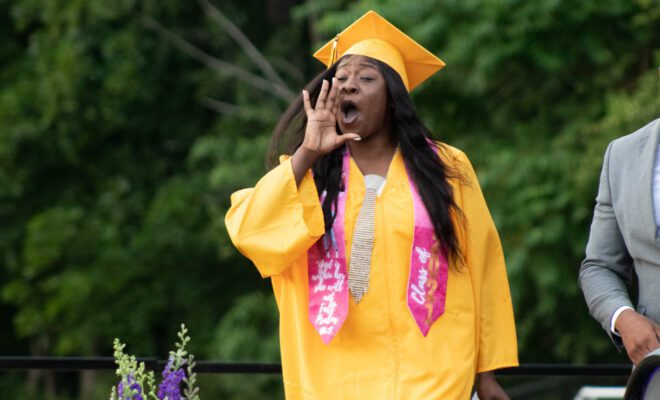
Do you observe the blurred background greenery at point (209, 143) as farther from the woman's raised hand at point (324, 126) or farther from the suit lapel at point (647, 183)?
the woman's raised hand at point (324, 126)

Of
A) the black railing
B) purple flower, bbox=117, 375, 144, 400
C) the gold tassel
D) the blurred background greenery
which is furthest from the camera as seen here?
the blurred background greenery

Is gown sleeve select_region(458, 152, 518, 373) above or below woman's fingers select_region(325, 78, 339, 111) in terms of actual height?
below

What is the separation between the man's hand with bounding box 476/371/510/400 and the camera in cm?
391

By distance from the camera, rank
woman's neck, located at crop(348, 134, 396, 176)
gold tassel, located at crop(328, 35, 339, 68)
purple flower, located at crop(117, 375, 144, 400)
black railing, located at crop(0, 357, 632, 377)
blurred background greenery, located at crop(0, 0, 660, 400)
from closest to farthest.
A: purple flower, located at crop(117, 375, 144, 400), woman's neck, located at crop(348, 134, 396, 176), gold tassel, located at crop(328, 35, 339, 68), black railing, located at crop(0, 357, 632, 377), blurred background greenery, located at crop(0, 0, 660, 400)

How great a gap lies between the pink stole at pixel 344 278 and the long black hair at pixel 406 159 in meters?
0.03

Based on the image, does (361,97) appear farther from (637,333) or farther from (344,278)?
(637,333)

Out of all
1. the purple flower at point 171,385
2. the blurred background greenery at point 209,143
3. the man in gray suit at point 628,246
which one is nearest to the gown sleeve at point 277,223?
the purple flower at point 171,385

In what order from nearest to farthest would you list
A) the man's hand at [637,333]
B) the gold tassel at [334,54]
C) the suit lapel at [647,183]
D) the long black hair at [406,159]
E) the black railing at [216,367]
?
the man's hand at [637,333] → the suit lapel at [647,183] → the long black hair at [406,159] → the gold tassel at [334,54] → the black railing at [216,367]

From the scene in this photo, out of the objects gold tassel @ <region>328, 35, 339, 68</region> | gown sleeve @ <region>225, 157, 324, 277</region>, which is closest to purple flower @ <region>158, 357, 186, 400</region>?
gown sleeve @ <region>225, 157, 324, 277</region>

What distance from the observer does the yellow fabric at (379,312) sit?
12.4 ft

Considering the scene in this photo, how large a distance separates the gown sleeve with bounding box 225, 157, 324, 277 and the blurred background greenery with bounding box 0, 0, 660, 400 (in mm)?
5552

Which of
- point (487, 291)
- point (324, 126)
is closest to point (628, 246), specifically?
point (487, 291)

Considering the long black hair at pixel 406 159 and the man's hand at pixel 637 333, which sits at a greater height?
the long black hair at pixel 406 159

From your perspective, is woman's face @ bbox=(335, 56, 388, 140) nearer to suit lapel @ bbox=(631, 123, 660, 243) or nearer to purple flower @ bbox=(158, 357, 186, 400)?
suit lapel @ bbox=(631, 123, 660, 243)
